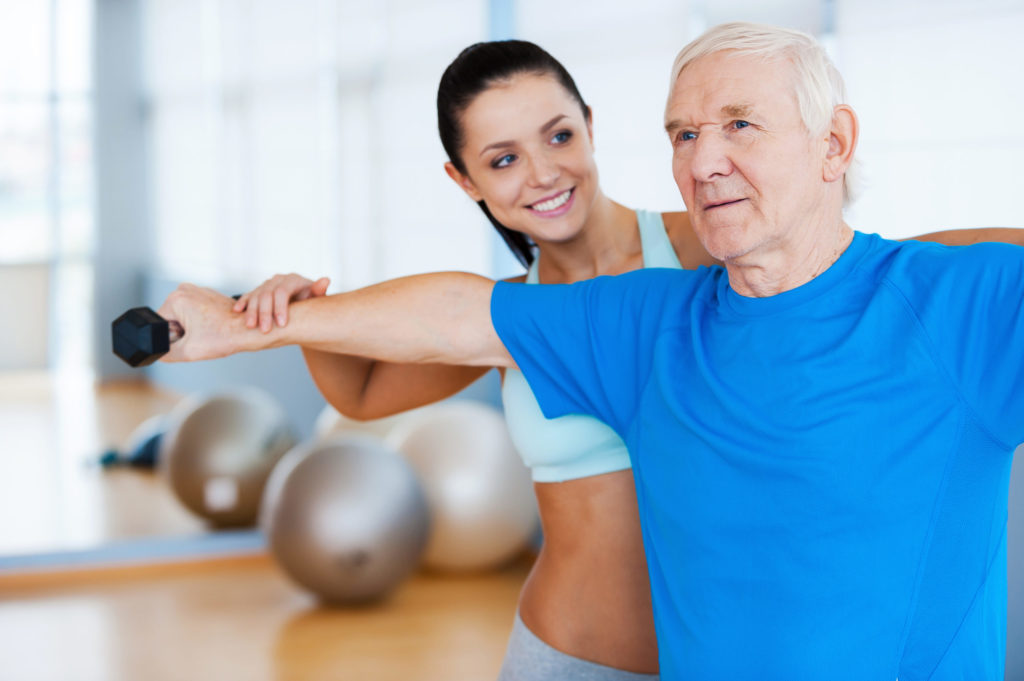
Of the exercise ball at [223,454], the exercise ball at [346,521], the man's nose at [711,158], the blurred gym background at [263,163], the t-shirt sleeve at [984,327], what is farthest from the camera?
the exercise ball at [223,454]

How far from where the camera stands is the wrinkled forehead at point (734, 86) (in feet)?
3.31

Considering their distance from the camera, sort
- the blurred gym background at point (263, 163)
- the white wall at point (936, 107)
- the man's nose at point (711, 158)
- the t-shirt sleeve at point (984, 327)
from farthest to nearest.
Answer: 1. the blurred gym background at point (263, 163)
2. the white wall at point (936, 107)
3. the man's nose at point (711, 158)
4. the t-shirt sleeve at point (984, 327)

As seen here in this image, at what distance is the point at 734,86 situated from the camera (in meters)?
1.02

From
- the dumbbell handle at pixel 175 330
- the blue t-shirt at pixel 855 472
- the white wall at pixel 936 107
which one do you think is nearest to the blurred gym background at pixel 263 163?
the white wall at pixel 936 107

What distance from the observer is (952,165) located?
2.15 m

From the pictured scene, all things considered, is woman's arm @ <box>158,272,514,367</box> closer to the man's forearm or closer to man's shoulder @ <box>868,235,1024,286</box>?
the man's forearm

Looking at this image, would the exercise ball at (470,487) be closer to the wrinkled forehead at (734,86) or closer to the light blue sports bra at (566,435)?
the light blue sports bra at (566,435)

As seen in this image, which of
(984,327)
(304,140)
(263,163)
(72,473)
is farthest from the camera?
(263,163)

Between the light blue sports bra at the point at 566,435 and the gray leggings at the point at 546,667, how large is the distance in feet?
0.75

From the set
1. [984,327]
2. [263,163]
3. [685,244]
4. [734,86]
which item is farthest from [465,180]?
[263,163]

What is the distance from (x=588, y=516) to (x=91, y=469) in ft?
12.0

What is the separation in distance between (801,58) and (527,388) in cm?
58

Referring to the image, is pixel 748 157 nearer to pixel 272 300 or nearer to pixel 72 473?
pixel 272 300

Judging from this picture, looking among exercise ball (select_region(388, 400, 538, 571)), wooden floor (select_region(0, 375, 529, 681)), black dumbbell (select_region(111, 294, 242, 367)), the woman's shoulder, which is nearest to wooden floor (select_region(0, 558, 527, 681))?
wooden floor (select_region(0, 375, 529, 681))
